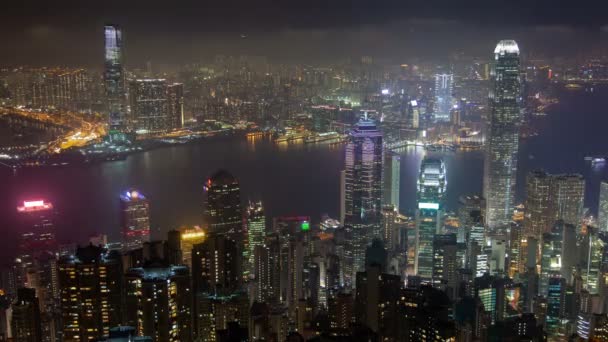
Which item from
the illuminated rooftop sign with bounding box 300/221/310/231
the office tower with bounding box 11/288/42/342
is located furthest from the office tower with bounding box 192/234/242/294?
the illuminated rooftop sign with bounding box 300/221/310/231

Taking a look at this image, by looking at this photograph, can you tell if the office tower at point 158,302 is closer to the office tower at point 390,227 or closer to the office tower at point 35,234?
the office tower at point 35,234

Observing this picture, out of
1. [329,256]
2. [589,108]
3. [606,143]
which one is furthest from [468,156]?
[329,256]

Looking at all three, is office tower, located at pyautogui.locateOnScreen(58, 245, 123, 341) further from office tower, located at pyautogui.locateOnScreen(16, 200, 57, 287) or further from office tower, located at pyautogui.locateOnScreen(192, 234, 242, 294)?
office tower, located at pyautogui.locateOnScreen(16, 200, 57, 287)

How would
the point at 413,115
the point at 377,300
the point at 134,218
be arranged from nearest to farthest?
1. the point at 377,300
2. the point at 134,218
3. the point at 413,115

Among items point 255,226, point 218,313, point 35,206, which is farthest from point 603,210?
point 35,206

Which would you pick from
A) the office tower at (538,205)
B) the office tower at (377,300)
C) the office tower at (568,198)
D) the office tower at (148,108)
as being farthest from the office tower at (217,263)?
the office tower at (568,198)

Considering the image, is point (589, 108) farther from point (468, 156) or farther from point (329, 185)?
point (329, 185)

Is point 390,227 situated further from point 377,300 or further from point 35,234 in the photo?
point 35,234
